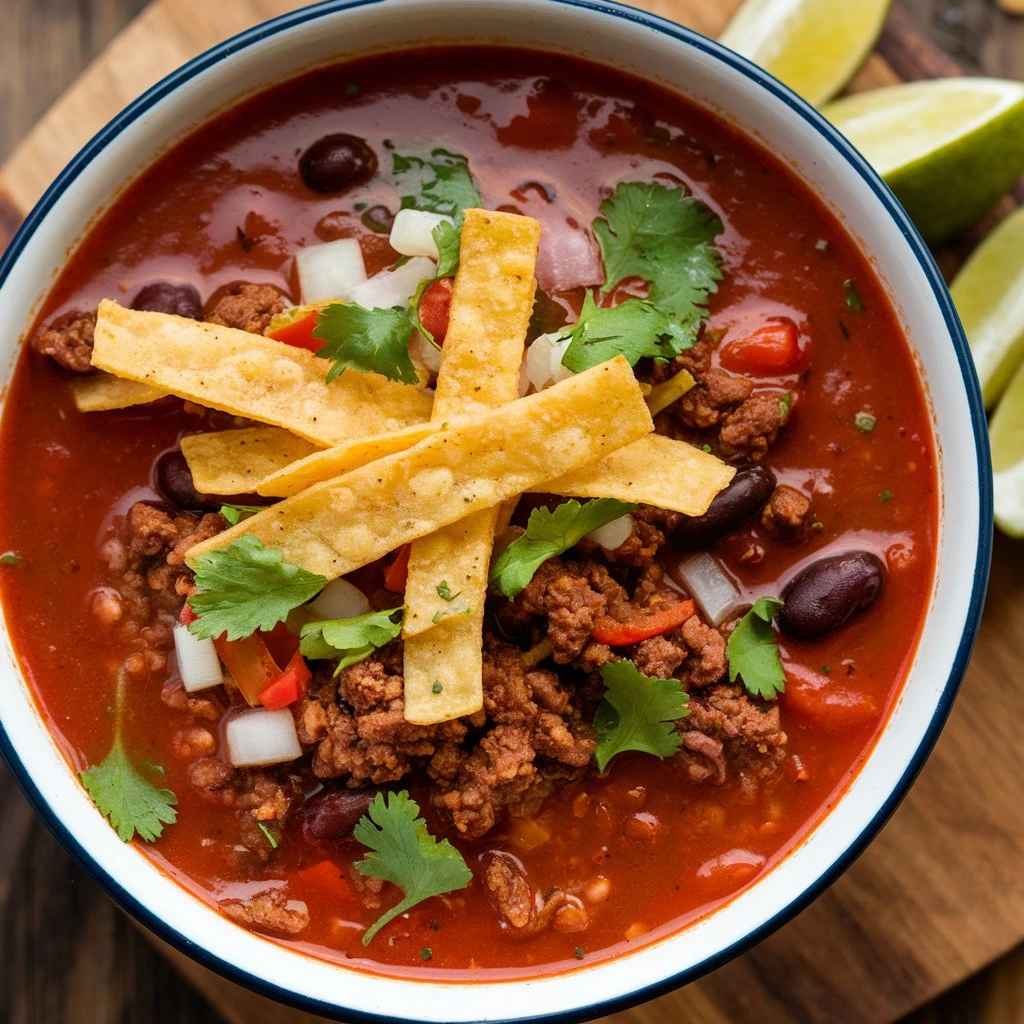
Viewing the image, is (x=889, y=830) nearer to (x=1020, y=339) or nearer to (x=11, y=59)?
(x=1020, y=339)

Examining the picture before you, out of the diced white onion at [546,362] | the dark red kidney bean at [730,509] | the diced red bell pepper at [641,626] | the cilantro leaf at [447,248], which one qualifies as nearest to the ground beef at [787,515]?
Answer: the dark red kidney bean at [730,509]

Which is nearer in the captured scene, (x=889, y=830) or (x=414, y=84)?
(x=414, y=84)

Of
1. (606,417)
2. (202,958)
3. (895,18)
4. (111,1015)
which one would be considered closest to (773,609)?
(606,417)

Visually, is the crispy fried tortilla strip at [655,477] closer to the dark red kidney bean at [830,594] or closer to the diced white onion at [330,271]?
the dark red kidney bean at [830,594]

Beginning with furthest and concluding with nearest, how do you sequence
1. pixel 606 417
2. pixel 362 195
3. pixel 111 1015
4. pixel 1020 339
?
pixel 111 1015 < pixel 1020 339 < pixel 362 195 < pixel 606 417

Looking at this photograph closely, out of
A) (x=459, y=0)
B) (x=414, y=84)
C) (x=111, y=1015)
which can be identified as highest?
(x=459, y=0)
